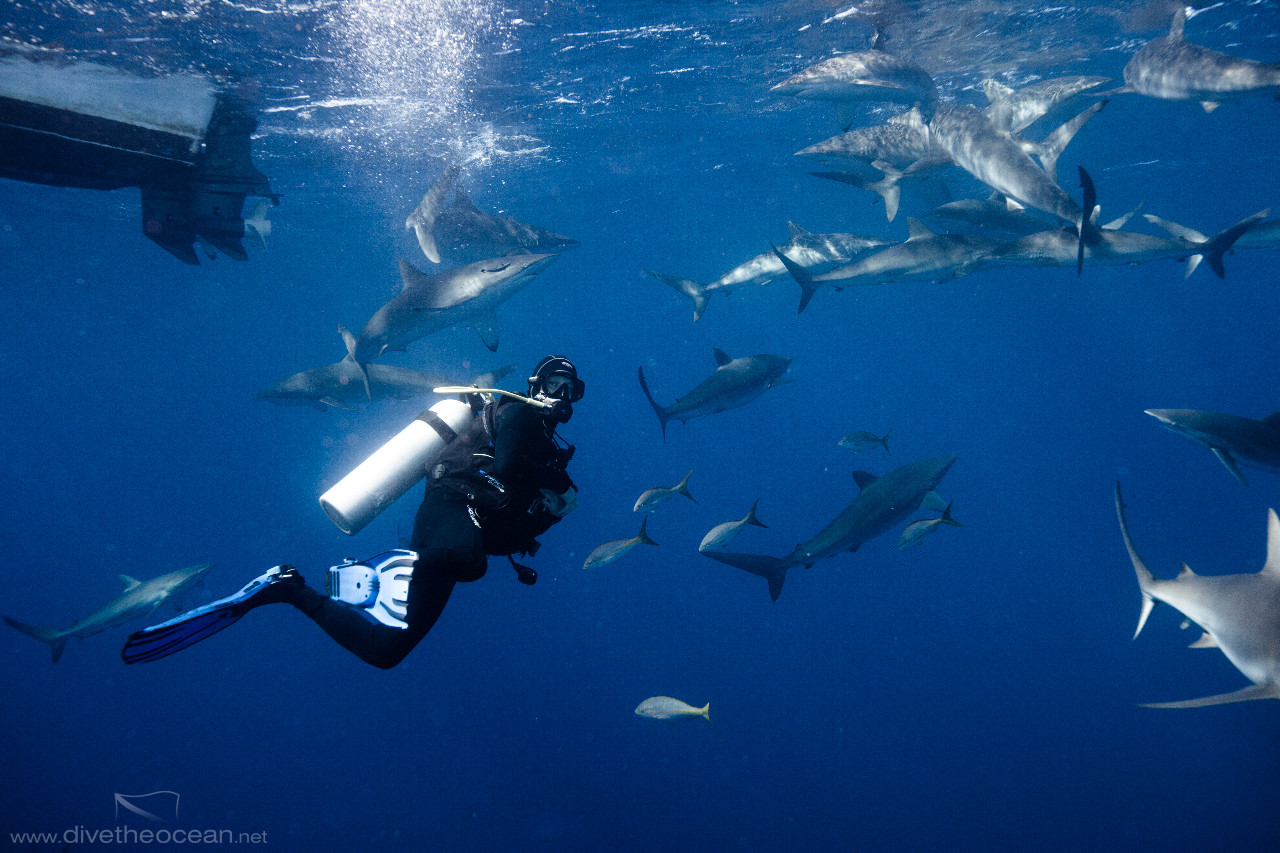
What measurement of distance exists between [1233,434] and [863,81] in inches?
272

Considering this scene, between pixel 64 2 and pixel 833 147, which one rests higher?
pixel 64 2

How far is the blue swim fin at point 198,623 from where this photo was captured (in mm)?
3135

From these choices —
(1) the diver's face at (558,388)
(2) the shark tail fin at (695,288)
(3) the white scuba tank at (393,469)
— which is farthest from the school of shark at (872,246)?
(1) the diver's face at (558,388)

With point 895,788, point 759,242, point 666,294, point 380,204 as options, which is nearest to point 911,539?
point 895,788

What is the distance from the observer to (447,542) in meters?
3.66

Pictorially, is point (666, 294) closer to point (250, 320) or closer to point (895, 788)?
point (250, 320)

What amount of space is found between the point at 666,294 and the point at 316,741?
61.9m

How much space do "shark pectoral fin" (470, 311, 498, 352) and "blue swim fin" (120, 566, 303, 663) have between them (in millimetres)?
6992

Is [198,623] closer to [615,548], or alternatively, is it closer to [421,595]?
[421,595]

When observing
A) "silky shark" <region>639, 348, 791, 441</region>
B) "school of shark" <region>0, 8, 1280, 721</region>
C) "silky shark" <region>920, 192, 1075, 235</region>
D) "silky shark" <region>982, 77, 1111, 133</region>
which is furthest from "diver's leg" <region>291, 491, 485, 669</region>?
"silky shark" <region>982, 77, 1111, 133</region>

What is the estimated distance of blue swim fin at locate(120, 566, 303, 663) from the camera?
123 inches

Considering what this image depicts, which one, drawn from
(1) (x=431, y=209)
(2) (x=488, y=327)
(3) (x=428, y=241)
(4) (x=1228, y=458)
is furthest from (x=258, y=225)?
(4) (x=1228, y=458)

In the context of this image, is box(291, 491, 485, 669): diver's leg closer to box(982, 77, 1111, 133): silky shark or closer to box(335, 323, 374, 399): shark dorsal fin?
box(335, 323, 374, 399): shark dorsal fin

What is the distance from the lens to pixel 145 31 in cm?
907
